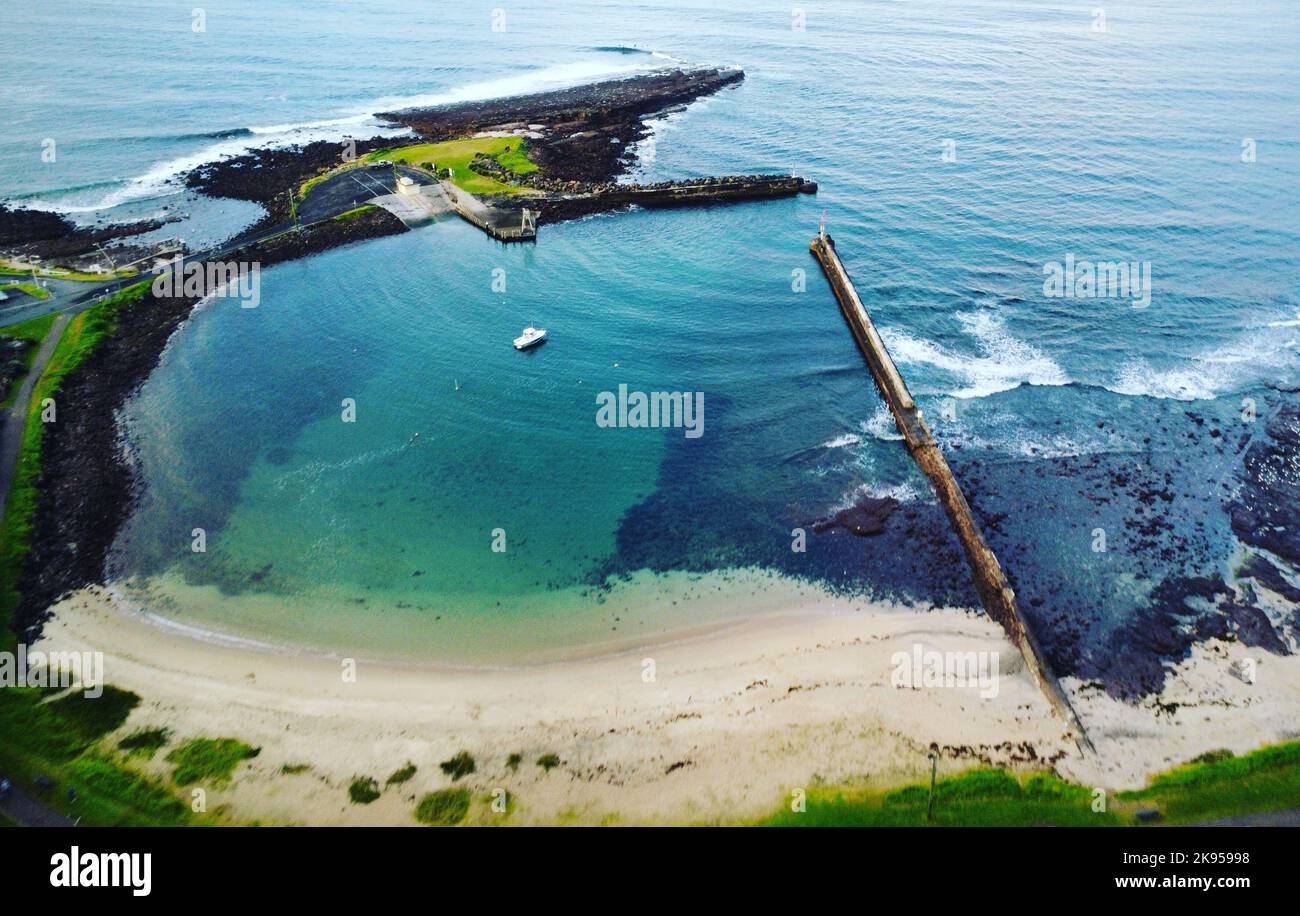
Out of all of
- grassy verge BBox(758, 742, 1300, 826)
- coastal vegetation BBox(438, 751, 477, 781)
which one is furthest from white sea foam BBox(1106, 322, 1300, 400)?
coastal vegetation BBox(438, 751, 477, 781)

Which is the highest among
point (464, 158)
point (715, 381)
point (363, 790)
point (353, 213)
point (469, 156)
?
point (469, 156)

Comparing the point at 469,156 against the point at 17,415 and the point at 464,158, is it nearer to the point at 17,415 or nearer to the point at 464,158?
the point at 464,158

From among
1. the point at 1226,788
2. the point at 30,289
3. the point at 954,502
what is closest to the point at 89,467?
the point at 30,289

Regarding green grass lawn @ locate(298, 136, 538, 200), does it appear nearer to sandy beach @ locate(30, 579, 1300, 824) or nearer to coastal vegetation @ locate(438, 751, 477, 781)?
sandy beach @ locate(30, 579, 1300, 824)

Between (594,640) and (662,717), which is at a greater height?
(594,640)

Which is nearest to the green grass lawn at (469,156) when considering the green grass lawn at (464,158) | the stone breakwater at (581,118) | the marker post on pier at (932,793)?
the green grass lawn at (464,158)

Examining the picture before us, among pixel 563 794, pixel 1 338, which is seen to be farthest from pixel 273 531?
pixel 1 338
